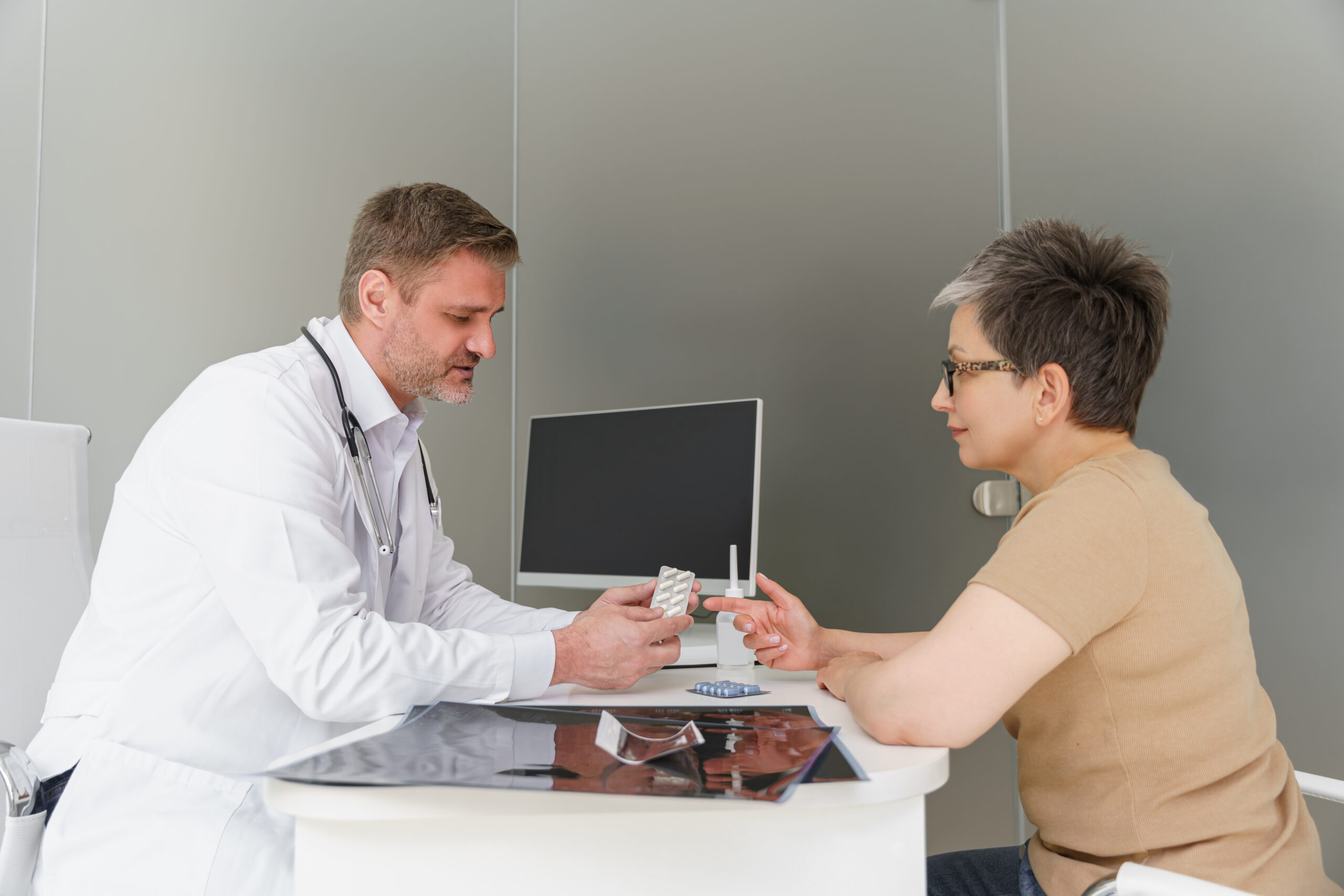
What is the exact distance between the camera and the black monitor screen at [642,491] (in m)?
1.92

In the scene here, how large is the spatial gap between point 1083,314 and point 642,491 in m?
1.15

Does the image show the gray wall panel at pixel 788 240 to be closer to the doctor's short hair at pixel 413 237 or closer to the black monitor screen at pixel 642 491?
the black monitor screen at pixel 642 491

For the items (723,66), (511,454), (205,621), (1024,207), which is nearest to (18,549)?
(205,621)

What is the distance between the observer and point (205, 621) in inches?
43.9

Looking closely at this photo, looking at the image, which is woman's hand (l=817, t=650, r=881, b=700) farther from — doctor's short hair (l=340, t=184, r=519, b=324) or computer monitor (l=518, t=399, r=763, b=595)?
doctor's short hair (l=340, t=184, r=519, b=324)

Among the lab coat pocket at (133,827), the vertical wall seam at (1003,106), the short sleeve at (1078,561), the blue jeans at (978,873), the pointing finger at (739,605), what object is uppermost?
the vertical wall seam at (1003,106)

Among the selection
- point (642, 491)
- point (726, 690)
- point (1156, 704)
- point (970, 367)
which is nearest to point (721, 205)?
point (642, 491)

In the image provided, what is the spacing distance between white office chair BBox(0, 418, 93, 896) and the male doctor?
0.25 meters

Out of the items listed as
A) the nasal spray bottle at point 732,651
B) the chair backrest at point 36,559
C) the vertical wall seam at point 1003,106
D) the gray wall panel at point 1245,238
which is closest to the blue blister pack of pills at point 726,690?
the nasal spray bottle at point 732,651

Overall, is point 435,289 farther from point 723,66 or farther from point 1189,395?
point 1189,395

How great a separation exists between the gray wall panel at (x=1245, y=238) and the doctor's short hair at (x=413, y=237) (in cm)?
181

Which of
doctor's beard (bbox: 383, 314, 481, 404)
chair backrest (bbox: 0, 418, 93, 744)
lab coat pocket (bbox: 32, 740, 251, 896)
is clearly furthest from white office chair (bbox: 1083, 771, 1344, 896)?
chair backrest (bbox: 0, 418, 93, 744)

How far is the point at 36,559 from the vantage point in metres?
1.42

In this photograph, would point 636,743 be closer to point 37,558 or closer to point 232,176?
point 37,558
